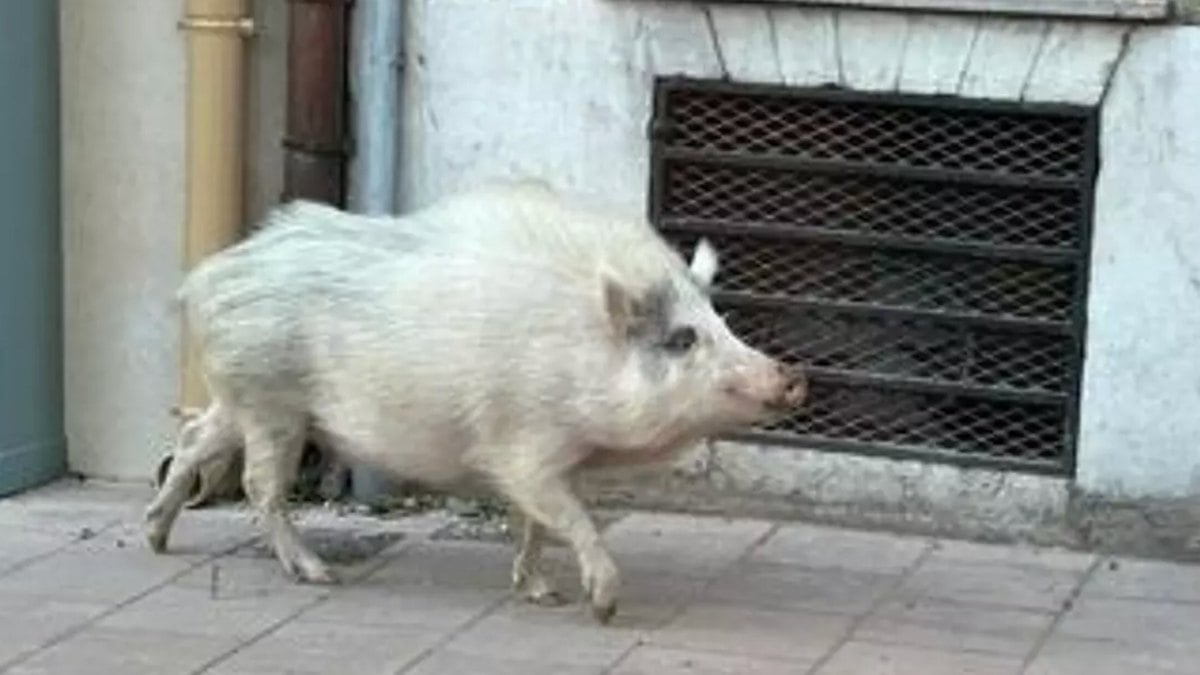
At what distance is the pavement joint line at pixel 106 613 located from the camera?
7.01 m

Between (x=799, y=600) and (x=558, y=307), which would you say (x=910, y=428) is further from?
(x=558, y=307)

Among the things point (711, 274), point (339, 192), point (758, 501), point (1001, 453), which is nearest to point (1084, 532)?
point (1001, 453)

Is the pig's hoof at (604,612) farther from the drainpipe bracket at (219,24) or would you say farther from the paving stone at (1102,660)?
the drainpipe bracket at (219,24)

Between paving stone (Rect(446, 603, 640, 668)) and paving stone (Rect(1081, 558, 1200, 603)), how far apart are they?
1488mm

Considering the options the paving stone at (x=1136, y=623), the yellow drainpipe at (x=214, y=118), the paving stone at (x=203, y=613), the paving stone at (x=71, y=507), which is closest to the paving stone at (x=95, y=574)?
the paving stone at (x=203, y=613)

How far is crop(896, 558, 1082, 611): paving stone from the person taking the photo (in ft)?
25.5

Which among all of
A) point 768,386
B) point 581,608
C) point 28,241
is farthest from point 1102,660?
point 28,241

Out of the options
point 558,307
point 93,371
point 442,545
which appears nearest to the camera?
point 558,307

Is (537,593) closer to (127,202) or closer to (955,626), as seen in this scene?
(955,626)

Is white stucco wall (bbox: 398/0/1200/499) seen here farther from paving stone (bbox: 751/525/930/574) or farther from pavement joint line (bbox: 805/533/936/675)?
pavement joint line (bbox: 805/533/936/675)

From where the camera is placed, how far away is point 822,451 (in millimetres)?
8602

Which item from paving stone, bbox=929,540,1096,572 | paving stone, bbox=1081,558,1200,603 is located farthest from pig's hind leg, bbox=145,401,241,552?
paving stone, bbox=1081,558,1200,603

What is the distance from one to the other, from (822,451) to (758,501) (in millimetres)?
262

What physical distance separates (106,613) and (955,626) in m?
2.29
